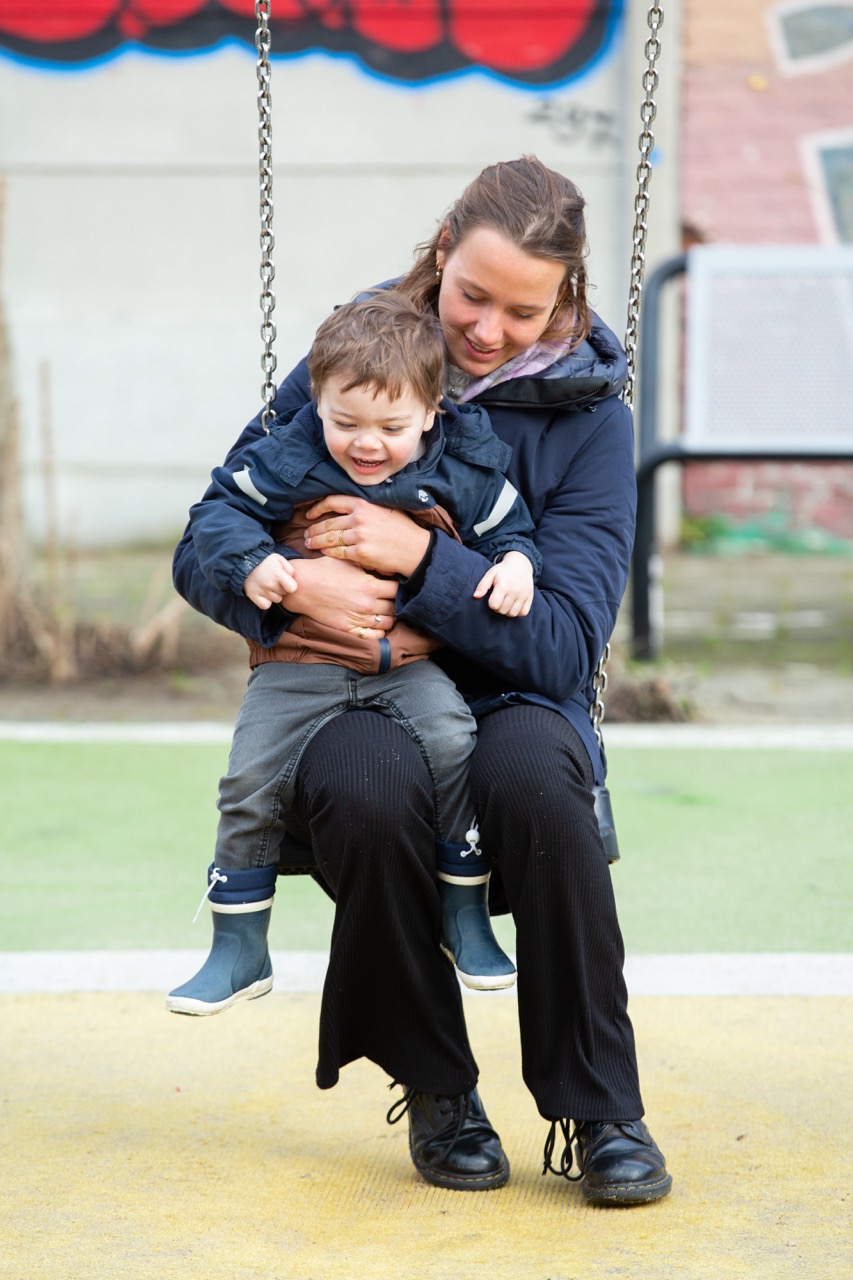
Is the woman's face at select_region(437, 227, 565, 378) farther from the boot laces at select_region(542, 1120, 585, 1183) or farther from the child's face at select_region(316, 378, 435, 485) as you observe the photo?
the boot laces at select_region(542, 1120, 585, 1183)

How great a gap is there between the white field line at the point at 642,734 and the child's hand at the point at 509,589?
107 inches

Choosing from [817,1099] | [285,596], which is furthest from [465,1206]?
[285,596]

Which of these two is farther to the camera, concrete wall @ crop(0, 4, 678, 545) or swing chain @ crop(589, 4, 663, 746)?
concrete wall @ crop(0, 4, 678, 545)

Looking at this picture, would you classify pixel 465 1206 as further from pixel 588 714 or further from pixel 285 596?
pixel 285 596

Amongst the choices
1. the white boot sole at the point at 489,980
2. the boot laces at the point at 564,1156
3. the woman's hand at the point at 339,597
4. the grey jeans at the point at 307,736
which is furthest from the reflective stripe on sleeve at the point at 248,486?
the boot laces at the point at 564,1156

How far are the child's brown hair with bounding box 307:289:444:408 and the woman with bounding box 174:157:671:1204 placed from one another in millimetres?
135

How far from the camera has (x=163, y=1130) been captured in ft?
8.42

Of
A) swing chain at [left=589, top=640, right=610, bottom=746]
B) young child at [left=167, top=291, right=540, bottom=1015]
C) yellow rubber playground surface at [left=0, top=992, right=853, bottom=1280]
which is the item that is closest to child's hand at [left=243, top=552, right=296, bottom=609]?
young child at [left=167, top=291, right=540, bottom=1015]

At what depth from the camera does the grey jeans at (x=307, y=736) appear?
90.8 inches

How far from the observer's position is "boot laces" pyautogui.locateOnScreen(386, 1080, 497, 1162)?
2.38 meters

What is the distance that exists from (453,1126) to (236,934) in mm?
430

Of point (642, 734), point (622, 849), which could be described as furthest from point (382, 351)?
point (642, 734)

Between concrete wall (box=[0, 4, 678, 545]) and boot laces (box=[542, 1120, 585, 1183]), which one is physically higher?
concrete wall (box=[0, 4, 678, 545])

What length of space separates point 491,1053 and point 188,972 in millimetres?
661
